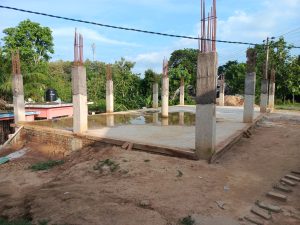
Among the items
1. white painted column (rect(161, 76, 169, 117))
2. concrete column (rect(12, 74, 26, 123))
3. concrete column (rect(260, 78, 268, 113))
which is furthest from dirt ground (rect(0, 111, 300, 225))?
concrete column (rect(260, 78, 268, 113))

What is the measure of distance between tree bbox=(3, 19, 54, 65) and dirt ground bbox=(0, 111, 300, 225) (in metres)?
17.3

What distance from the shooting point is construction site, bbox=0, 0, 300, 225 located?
5.43 metres

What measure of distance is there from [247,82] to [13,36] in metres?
20.7

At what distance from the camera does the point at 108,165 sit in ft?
26.9

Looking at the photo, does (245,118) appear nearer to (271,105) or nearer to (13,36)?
(271,105)

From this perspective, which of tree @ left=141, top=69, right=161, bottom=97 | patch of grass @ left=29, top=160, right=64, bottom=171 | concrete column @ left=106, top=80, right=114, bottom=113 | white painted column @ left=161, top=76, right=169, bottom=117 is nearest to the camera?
patch of grass @ left=29, top=160, right=64, bottom=171

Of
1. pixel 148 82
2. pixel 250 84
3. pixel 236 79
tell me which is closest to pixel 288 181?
pixel 250 84

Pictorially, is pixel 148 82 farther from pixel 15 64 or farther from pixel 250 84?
pixel 250 84

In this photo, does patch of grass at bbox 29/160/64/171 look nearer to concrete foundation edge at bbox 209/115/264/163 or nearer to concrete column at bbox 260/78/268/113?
concrete foundation edge at bbox 209/115/264/163

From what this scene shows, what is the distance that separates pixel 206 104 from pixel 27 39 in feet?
72.2

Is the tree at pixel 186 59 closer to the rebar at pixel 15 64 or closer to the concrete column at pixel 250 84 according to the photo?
the concrete column at pixel 250 84

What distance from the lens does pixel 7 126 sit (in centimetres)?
1598

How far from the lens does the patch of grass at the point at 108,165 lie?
7.93 meters

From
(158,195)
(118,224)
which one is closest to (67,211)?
(118,224)
